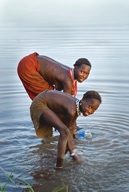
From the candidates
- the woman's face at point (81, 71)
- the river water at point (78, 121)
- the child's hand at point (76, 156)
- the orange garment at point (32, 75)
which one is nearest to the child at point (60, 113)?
the child's hand at point (76, 156)

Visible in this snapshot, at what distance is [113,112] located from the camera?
8.95m

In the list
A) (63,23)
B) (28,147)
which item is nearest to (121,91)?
(28,147)

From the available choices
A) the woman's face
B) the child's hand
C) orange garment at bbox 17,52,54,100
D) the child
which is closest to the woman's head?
the woman's face

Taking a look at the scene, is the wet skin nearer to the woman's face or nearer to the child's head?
the woman's face

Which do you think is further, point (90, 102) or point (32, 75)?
point (32, 75)

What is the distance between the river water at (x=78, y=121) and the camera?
609cm

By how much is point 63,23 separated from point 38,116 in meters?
16.0

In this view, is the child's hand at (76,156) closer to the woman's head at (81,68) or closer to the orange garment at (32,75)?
the woman's head at (81,68)

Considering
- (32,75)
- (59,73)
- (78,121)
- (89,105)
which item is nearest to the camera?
(89,105)

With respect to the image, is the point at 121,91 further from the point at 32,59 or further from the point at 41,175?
the point at 41,175

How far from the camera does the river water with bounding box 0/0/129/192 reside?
240 inches

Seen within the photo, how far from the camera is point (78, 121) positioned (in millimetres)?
8477

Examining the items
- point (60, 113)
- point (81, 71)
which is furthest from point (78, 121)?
point (60, 113)

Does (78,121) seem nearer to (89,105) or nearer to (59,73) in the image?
(59,73)
